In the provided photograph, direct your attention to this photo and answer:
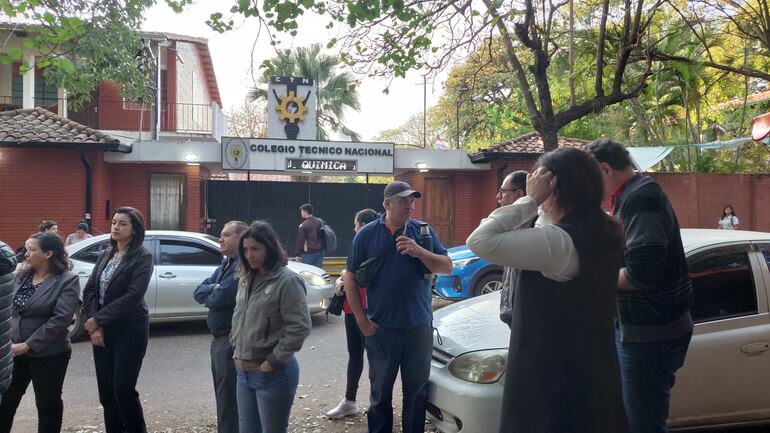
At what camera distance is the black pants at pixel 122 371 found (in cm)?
392

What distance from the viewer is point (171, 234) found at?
8203mm

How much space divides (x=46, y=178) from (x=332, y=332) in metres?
8.66

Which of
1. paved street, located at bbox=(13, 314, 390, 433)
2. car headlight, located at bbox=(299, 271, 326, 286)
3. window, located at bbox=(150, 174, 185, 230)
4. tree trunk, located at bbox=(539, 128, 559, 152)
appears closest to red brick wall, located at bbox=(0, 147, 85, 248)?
window, located at bbox=(150, 174, 185, 230)

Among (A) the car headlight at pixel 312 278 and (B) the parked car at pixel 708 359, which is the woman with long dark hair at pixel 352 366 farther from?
(A) the car headlight at pixel 312 278

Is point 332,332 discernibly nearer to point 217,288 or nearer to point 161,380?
point 161,380

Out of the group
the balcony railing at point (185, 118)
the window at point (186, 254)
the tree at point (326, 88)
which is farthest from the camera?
the tree at point (326, 88)

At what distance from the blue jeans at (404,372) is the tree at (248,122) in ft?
102

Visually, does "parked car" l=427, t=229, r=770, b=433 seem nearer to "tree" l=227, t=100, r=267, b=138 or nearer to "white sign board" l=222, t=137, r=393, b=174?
"white sign board" l=222, t=137, r=393, b=174

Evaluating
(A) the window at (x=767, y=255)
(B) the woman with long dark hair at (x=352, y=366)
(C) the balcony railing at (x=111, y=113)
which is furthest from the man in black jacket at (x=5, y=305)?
(C) the balcony railing at (x=111, y=113)

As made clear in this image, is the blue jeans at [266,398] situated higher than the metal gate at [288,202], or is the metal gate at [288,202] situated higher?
the metal gate at [288,202]

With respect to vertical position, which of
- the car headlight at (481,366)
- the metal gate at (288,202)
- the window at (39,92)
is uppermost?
the window at (39,92)

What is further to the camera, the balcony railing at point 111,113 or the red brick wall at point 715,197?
the balcony railing at point 111,113

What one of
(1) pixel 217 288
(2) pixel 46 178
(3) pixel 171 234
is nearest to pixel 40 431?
(1) pixel 217 288

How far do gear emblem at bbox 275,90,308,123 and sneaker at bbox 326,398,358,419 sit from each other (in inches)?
439
